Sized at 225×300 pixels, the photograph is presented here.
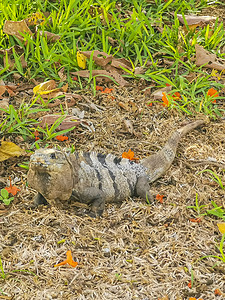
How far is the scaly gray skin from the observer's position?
12.2 ft

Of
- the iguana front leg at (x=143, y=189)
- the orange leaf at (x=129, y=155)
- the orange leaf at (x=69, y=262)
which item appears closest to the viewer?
the orange leaf at (x=69, y=262)

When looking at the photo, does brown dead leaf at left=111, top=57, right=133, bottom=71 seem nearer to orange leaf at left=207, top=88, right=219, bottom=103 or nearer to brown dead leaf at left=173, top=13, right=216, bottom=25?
orange leaf at left=207, top=88, right=219, bottom=103

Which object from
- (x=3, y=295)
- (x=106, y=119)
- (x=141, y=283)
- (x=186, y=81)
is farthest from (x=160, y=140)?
(x=3, y=295)

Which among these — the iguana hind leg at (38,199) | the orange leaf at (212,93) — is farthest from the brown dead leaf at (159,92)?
the iguana hind leg at (38,199)

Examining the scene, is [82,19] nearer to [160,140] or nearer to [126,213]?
[160,140]

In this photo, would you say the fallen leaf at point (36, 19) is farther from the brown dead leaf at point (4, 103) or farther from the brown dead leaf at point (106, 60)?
the brown dead leaf at point (4, 103)

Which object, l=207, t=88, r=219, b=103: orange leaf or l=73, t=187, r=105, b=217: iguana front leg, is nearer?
l=73, t=187, r=105, b=217: iguana front leg

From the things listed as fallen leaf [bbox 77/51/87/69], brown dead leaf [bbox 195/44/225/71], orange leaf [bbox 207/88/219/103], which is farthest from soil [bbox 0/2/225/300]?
brown dead leaf [bbox 195/44/225/71]

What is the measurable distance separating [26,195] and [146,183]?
111 centimetres

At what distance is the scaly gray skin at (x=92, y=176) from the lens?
371cm

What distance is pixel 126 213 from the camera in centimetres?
405

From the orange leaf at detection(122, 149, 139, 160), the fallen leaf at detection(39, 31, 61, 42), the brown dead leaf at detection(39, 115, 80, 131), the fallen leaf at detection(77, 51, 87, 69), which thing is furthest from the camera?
the fallen leaf at detection(39, 31, 61, 42)

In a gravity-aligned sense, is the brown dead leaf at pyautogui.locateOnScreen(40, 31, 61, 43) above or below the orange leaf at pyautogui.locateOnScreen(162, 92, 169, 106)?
above

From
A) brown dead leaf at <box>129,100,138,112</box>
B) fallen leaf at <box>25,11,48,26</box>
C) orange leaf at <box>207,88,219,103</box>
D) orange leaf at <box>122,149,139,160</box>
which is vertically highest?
fallen leaf at <box>25,11,48,26</box>
